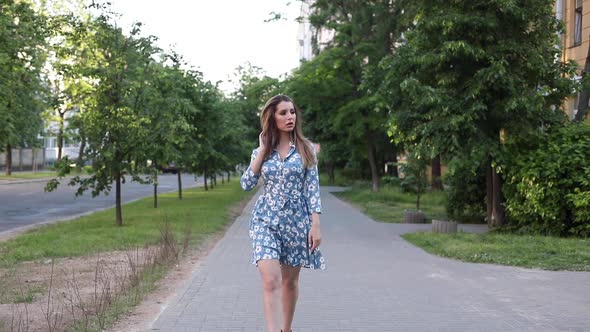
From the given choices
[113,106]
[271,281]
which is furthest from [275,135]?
[113,106]

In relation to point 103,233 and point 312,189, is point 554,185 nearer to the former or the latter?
point 103,233

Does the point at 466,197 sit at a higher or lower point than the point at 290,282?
higher

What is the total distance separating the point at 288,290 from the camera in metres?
5.28

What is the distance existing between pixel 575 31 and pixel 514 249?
33.8 ft

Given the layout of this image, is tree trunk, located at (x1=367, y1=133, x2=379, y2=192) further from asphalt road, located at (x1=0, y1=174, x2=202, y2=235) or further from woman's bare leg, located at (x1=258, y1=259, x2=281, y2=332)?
woman's bare leg, located at (x1=258, y1=259, x2=281, y2=332)

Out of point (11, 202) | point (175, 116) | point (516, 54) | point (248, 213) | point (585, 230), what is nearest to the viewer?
point (585, 230)

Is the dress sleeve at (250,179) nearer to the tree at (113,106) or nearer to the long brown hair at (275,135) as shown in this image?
the long brown hair at (275,135)

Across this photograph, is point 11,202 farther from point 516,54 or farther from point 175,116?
point 516,54

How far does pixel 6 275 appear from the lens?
919 centimetres

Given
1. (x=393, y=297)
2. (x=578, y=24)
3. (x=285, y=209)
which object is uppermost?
(x=578, y=24)

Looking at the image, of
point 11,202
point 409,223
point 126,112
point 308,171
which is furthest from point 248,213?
point 308,171

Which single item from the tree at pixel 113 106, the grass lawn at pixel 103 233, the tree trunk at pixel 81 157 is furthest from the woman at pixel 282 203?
the tree trunk at pixel 81 157

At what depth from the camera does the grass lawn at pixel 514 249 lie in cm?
1041

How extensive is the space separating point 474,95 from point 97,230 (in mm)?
7994
